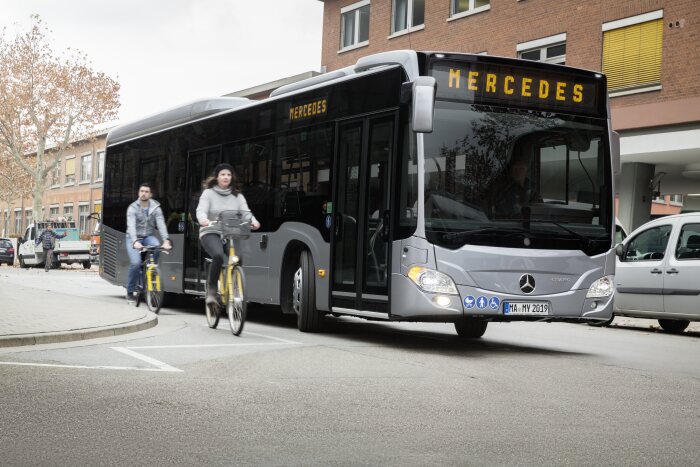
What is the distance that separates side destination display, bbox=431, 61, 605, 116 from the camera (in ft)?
32.9

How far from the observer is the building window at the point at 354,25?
Answer: 3331cm

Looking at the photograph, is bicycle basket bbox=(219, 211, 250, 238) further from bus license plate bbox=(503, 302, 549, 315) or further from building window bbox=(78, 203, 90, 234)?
building window bbox=(78, 203, 90, 234)

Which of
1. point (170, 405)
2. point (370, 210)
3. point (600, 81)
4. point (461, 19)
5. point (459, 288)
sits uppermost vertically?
point (461, 19)

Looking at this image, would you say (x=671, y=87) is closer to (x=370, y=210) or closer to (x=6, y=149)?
(x=370, y=210)

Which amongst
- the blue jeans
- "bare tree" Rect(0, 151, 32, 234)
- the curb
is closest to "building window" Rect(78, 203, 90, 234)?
"bare tree" Rect(0, 151, 32, 234)

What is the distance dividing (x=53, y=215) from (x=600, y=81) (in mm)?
65531

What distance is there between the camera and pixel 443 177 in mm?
9797

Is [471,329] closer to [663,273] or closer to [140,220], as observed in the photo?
[663,273]

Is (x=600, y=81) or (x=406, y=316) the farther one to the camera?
(x=600, y=81)

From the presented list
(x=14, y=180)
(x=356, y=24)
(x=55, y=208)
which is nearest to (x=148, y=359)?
(x=356, y=24)

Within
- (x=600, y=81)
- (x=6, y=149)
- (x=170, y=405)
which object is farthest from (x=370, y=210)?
(x=6, y=149)

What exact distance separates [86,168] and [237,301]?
187 ft

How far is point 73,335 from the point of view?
1047 cm

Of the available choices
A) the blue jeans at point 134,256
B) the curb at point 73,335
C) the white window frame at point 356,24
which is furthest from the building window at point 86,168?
the curb at point 73,335
